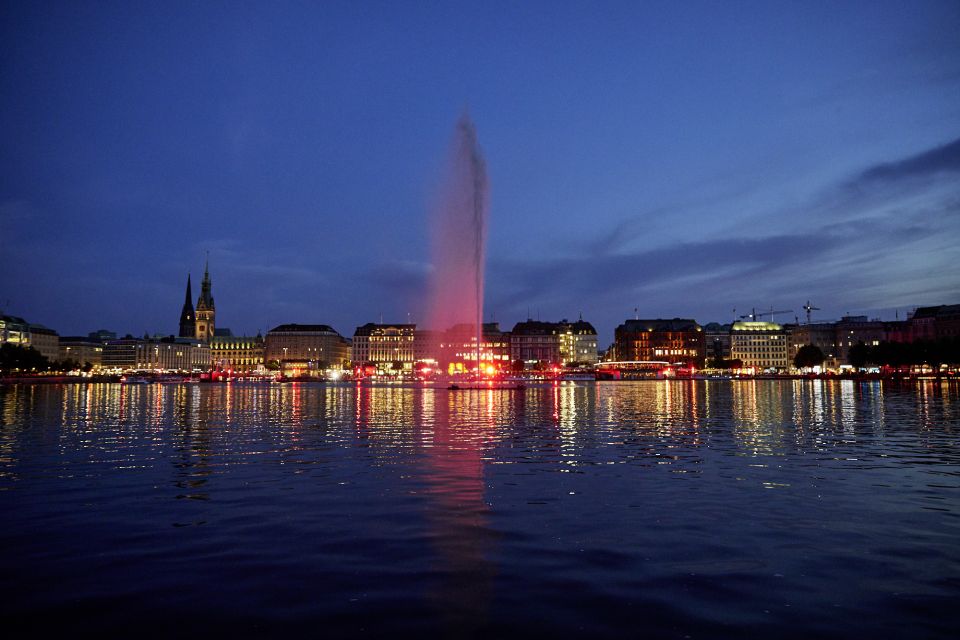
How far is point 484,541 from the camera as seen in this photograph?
12.7 metres

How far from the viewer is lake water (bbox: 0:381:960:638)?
29.0ft

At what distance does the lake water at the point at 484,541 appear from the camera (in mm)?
8828

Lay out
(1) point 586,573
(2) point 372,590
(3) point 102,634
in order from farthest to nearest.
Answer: (1) point 586,573 → (2) point 372,590 → (3) point 102,634

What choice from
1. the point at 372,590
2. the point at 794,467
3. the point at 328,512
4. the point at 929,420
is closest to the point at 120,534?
the point at 328,512

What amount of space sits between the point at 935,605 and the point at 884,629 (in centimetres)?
142

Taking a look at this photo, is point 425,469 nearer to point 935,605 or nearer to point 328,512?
point 328,512

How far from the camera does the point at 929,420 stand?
41.5 m

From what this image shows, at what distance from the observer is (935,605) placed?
9.15 metres

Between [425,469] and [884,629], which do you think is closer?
[884,629]

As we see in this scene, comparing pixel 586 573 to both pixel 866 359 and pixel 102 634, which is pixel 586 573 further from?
pixel 866 359

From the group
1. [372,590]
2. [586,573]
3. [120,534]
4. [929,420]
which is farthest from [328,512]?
[929,420]

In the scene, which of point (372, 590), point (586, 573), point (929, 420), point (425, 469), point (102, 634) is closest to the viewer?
point (102, 634)

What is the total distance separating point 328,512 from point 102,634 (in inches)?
284

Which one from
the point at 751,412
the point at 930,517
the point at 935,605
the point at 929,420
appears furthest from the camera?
the point at 751,412
